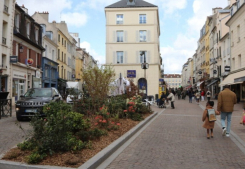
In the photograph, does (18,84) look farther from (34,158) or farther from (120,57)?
(34,158)

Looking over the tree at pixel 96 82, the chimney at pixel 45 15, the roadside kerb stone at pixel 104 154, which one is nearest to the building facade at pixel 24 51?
the chimney at pixel 45 15

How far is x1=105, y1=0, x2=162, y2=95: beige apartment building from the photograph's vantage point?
41188mm

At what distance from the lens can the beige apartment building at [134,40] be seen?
41.2 m

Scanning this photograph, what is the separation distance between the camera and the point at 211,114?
27.5 ft

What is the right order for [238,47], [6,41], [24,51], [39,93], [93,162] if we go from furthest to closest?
[24,51]
[238,47]
[6,41]
[39,93]
[93,162]

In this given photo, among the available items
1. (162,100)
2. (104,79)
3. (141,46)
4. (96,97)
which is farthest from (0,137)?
(141,46)

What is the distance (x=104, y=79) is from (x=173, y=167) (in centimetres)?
615

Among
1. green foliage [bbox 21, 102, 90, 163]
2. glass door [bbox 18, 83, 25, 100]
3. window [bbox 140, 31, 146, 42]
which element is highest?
window [bbox 140, 31, 146, 42]

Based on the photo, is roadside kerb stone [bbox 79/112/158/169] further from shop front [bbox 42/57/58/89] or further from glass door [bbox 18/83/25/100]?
shop front [bbox 42/57/58/89]

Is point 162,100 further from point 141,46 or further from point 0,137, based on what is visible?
point 141,46

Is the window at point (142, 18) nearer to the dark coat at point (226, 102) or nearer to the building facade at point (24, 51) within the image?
the building facade at point (24, 51)

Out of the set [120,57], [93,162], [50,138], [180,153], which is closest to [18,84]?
[120,57]

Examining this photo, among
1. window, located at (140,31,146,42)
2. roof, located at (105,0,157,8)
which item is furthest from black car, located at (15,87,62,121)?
roof, located at (105,0,157,8)

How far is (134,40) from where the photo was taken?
4178 centimetres
